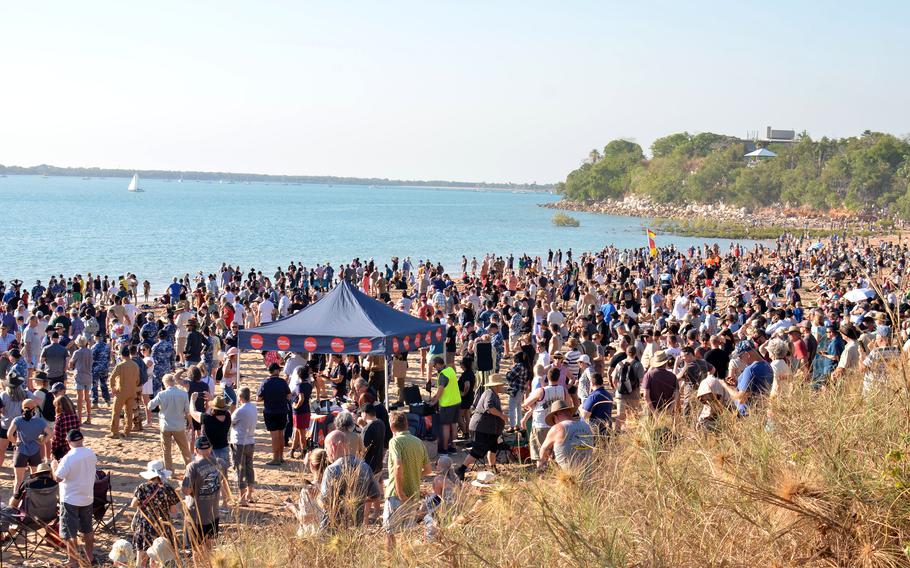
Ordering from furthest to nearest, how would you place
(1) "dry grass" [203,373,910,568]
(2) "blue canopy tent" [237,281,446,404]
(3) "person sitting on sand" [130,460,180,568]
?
(2) "blue canopy tent" [237,281,446,404]
(3) "person sitting on sand" [130,460,180,568]
(1) "dry grass" [203,373,910,568]

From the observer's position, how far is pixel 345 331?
11.4m

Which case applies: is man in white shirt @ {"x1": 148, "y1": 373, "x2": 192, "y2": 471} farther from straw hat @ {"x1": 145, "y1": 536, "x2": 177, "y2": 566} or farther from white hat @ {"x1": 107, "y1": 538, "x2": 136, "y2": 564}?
straw hat @ {"x1": 145, "y1": 536, "x2": 177, "y2": 566}

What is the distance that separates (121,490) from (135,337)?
235 inches

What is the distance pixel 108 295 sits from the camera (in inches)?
1004

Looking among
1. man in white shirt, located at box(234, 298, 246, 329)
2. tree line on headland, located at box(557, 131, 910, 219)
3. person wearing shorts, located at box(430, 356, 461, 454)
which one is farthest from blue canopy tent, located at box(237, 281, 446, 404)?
tree line on headland, located at box(557, 131, 910, 219)

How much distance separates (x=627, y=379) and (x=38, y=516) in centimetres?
655

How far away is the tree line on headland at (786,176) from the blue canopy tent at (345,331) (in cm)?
9198

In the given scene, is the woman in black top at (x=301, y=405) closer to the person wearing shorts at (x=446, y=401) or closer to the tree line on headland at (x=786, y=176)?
the person wearing shorts at (x=446, y=401)

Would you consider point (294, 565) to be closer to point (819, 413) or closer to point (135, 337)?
point (819, 413)

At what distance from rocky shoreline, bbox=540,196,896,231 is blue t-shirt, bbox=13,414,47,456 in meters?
81.9

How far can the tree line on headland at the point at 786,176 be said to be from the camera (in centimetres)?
10362

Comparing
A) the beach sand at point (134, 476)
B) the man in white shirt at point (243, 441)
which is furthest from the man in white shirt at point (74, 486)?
the man in white shirt at point (243, 441)

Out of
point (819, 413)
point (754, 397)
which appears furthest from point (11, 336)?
point (819, 413)

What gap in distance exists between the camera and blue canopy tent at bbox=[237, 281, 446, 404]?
1116cm
